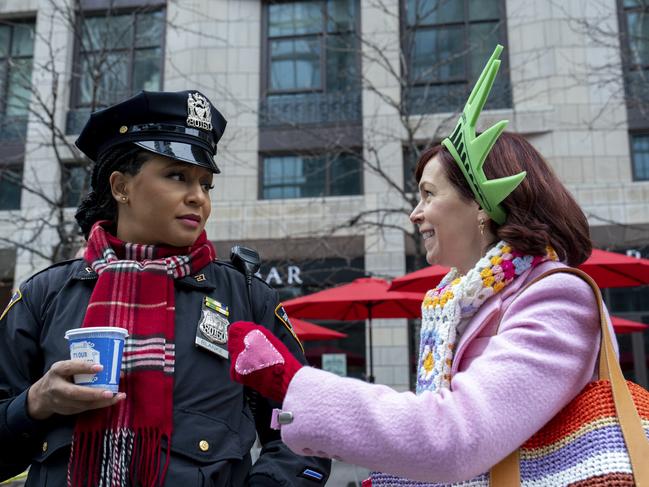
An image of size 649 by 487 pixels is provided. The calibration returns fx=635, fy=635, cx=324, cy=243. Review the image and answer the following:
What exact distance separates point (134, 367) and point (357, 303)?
715 centimetres

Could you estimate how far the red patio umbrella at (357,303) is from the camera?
827cm

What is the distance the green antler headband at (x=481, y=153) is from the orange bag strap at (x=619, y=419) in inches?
11.5

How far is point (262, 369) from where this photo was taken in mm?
1388

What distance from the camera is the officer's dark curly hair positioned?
2266mm

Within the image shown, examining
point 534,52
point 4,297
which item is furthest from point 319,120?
point 4,297

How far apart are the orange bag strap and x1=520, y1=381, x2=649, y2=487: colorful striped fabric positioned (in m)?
0.01

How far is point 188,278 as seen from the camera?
219cm

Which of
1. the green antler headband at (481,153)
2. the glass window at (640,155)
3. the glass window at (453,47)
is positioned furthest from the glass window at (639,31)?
the green antler headband at (481,153)

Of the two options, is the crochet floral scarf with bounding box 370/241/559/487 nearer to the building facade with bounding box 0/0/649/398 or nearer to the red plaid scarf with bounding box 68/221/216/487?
the red plaid scarf with bounding box 68/221/216/487

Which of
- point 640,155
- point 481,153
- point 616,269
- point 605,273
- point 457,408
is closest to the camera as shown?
point 457,408

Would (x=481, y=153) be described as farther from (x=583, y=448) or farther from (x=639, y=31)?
(x=639, y=31)

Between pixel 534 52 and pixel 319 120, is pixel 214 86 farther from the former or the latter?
pixel 534 52

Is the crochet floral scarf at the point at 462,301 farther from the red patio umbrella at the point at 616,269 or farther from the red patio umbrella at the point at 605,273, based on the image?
the red patio umbrella at the point at 616,269

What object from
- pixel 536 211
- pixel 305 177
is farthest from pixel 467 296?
pixel 305 177
